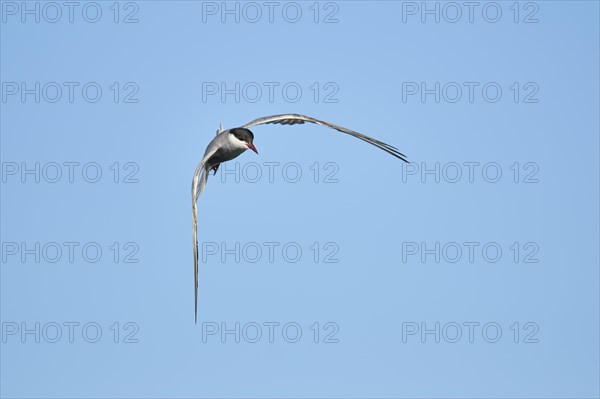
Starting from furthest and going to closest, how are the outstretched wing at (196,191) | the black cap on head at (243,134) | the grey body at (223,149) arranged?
the grey body at (223,149)
the black cap on head at (243,134)
the outstretched wing at (196,191)

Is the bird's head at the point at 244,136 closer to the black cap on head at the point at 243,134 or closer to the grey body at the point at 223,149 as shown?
the black cap on head at the point at 243,134

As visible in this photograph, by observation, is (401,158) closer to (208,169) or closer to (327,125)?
(327,125)

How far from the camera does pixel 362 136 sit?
104 ft

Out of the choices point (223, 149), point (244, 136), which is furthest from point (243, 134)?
point (223, 149)

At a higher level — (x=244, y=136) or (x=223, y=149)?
(x=244, y=136)

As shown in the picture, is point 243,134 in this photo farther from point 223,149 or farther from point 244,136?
point 223,149

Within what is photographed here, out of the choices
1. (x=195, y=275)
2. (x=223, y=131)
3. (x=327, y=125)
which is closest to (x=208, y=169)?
(x=223, y=131)

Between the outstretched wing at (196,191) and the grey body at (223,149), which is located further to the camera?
the grey body at (223,149)

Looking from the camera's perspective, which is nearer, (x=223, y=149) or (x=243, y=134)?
(x=243, y=134)

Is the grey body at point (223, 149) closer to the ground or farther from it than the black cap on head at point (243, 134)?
closer to the ground

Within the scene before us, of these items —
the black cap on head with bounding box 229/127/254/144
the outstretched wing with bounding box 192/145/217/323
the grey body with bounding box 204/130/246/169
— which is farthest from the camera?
the grey body with bounding box 204/130/246/169

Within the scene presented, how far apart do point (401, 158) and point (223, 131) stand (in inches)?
275

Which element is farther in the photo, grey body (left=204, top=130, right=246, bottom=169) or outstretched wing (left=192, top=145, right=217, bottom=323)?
grey body (left=204, top=130, right=246, bottom=169)

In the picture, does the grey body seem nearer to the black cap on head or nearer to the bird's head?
the bird's head
